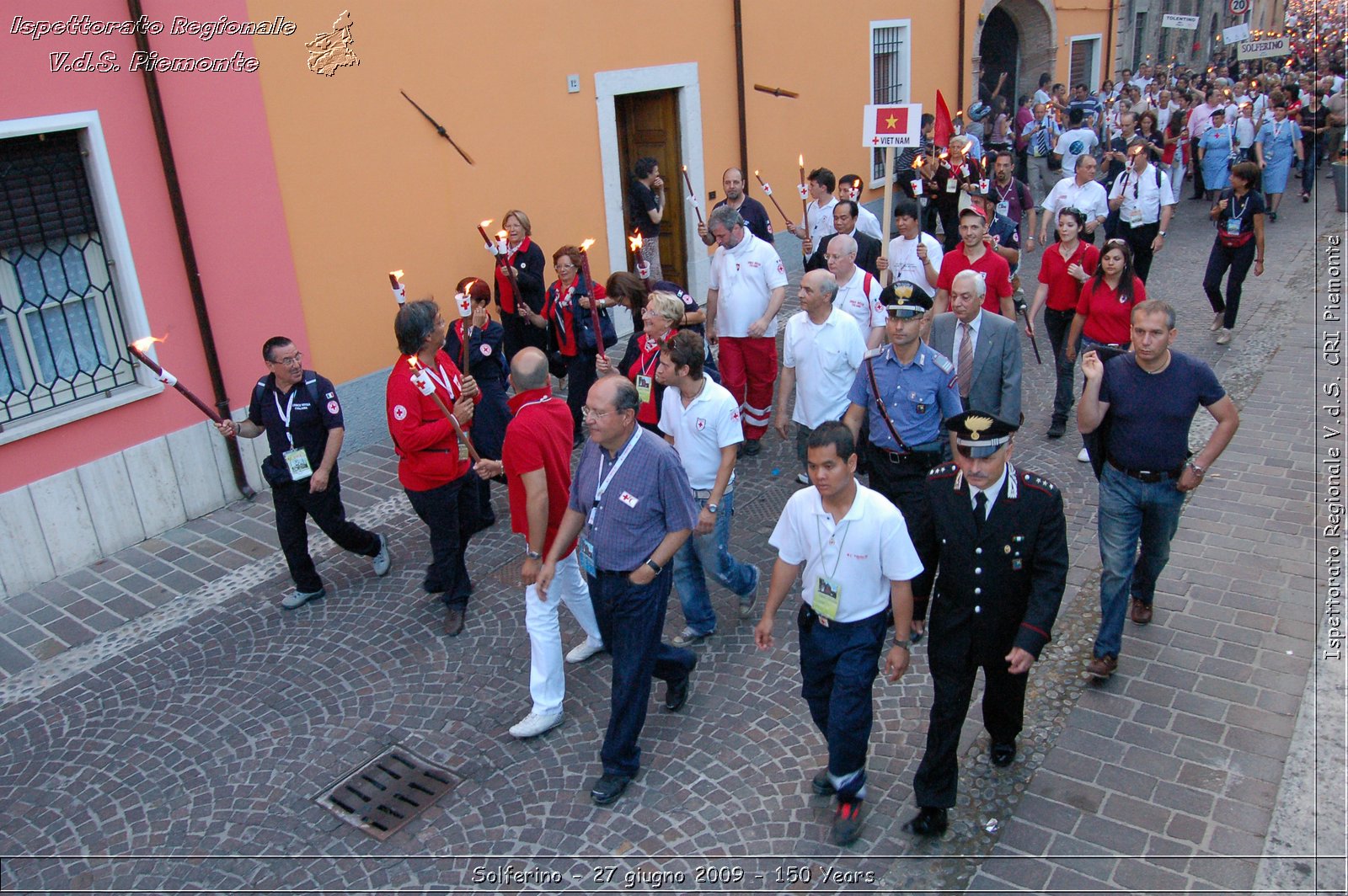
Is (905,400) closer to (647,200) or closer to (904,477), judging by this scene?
(904,477)

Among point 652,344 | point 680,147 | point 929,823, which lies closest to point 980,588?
point 929,823

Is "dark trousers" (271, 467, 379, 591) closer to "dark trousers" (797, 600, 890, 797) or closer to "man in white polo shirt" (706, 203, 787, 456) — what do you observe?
"man in white polo shirt" (706, 203, 787, 456)

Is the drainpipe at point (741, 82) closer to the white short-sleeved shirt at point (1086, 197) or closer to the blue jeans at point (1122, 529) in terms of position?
the white short-sleeved shirt at point (1086, 197)

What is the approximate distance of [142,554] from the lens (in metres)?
7.46

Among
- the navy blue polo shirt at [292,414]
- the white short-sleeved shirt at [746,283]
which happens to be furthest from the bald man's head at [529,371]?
the white short-sleeved shirt at [746,283]

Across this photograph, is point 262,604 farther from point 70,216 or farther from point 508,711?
point 70,216

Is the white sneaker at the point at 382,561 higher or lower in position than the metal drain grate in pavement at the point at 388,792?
higher

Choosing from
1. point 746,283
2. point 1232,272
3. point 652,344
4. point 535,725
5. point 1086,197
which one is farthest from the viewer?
point 1086,197

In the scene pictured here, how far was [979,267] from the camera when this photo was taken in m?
7.66

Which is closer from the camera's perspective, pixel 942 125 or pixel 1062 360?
pixel 1062 360

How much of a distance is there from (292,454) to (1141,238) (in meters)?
8.74

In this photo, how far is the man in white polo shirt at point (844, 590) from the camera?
3986 mm

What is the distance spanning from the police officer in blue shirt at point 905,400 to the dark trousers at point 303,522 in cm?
316

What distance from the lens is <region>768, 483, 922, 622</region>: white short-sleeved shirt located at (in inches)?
157
